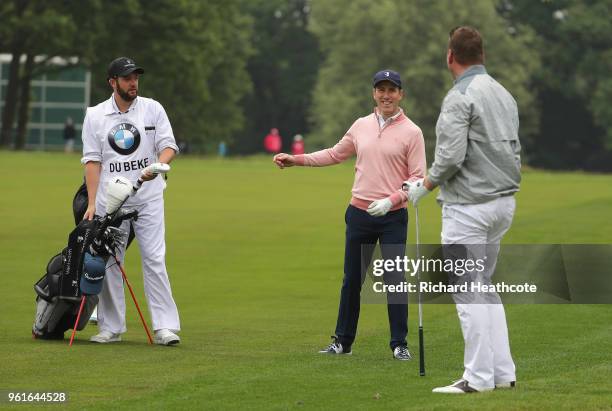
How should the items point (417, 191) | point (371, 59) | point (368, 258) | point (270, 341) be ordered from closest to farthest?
point (417, 191) < point (368, 258) < point (270, 341) < point (371, 59)

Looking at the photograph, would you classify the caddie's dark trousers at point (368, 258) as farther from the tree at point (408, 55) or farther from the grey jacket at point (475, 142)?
the tree at point (408, 55)

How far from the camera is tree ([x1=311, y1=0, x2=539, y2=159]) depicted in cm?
9288

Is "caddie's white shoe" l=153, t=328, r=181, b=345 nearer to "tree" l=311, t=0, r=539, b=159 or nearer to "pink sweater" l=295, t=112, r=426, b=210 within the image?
"pink sweater" l=295, t=112, r=426, b=210

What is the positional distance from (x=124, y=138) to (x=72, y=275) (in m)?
1.13

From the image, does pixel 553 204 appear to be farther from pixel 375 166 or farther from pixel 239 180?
pixel 375 166

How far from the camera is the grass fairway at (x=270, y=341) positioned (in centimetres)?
866

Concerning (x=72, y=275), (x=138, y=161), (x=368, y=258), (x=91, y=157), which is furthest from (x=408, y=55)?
(x=368, y=258)

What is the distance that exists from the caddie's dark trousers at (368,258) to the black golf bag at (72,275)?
5.70 feet

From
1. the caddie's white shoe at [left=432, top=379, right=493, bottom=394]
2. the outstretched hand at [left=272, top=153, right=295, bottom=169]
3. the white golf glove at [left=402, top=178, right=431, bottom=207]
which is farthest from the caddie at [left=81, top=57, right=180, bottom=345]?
the caddie's white shoe at [left=432, top=379, right=493, bottom=394]

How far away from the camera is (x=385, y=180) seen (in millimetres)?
10617

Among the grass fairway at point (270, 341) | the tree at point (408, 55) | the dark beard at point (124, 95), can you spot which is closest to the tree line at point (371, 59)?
the tree at point (408, 55)

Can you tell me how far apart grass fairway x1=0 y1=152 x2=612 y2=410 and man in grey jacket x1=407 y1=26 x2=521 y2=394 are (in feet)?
1.15

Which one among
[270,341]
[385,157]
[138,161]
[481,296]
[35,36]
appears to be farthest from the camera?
[35,36]

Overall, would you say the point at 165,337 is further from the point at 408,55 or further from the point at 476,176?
the point at 408,55
